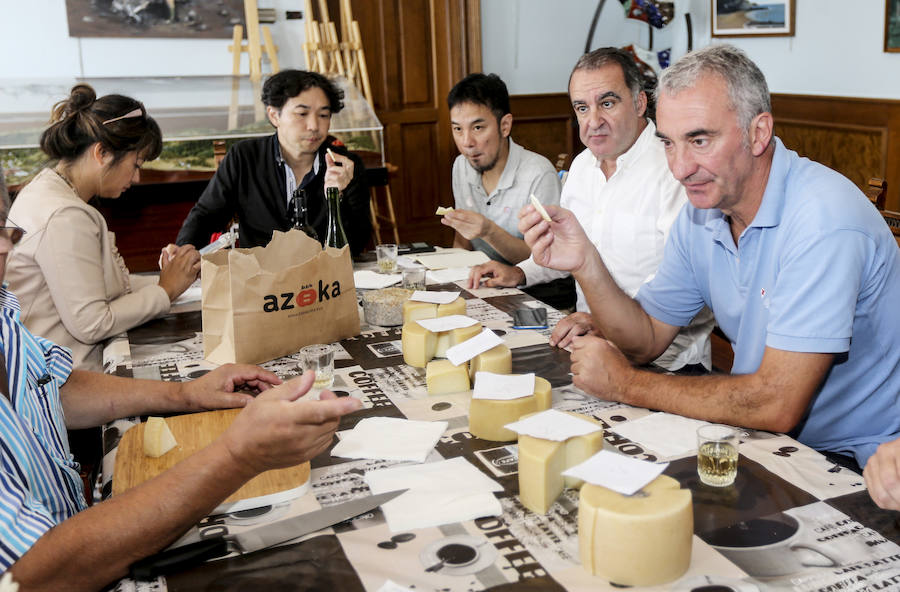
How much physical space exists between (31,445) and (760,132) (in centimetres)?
150

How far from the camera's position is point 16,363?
1302 millimetres

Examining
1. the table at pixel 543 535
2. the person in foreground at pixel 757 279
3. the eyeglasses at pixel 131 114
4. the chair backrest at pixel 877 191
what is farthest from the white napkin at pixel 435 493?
the chair backrest at pixel 877 191

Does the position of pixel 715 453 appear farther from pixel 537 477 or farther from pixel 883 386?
pixel 883 386

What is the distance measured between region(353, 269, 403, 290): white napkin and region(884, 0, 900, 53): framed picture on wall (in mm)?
3115

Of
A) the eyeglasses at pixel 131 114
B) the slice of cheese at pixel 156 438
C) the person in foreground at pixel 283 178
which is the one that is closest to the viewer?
the slice of cheese at pixel 156 438

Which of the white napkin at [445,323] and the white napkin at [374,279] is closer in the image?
the white napkin at [445,323]

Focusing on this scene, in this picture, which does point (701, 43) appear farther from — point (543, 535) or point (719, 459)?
point (543, 535)

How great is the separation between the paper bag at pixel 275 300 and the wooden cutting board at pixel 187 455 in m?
0.32

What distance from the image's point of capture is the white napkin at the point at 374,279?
257 centimetres

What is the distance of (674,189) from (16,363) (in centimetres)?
190

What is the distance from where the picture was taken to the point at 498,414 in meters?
1.39

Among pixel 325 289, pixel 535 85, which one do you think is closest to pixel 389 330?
pixel 325 289

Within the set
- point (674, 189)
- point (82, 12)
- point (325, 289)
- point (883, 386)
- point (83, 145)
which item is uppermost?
point (82, 12)

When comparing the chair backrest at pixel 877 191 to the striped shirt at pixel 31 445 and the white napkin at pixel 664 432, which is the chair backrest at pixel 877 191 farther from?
the striped shirt at pixel 31 445
